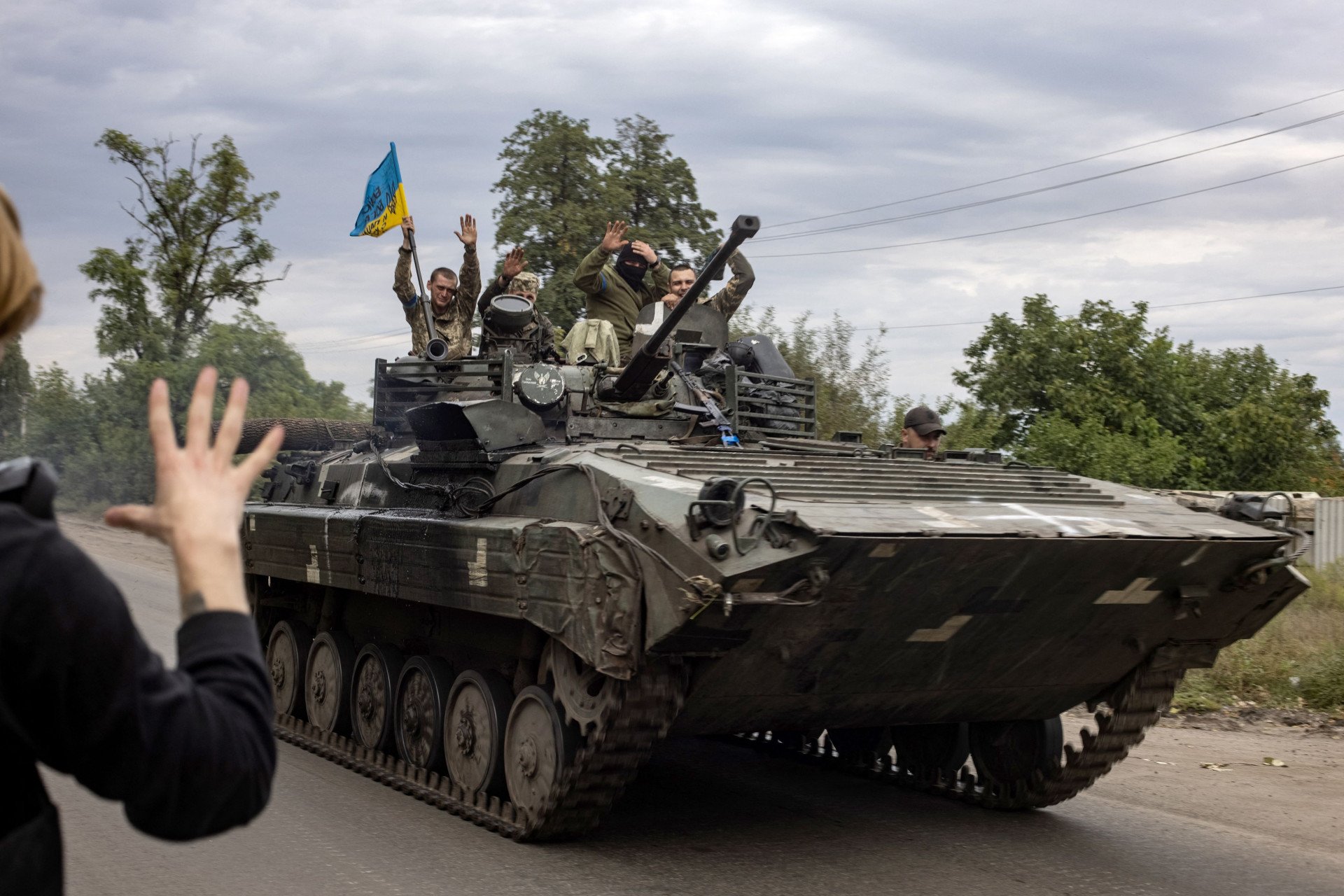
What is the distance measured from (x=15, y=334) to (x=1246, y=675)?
10621 millimetres

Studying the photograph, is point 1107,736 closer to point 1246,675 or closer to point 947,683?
point 947,683

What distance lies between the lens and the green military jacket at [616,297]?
9078 mm

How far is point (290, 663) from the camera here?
9547 mm

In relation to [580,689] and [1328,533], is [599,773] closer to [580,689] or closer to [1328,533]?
[580,689]

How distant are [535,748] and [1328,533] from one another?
12406mm

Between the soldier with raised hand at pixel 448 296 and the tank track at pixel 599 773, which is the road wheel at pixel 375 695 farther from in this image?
the soldier with raised hand at pixel 448 296

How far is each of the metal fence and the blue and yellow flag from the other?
10808 mm

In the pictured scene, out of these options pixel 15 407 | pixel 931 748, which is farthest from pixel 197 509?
pixel 15 407

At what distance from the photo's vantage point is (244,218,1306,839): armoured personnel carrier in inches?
213

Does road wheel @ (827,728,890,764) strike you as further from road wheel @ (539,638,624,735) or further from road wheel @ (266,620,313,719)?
road wheel @ (266,620,313,719)

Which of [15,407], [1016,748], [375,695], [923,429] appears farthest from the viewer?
[15,407]

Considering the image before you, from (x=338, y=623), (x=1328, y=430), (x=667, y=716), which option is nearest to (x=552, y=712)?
(x=667, y=716)

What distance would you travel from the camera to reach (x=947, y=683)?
20.6 feet

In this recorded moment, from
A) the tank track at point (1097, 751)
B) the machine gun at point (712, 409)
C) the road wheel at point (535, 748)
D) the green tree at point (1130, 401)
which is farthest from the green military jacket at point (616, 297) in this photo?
the green tree at point (1130, 401)
